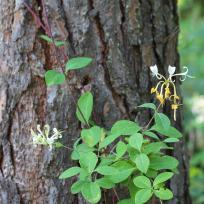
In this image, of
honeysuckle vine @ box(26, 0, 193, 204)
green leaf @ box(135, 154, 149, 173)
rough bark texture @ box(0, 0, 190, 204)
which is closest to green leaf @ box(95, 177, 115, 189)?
honeysuckle vine @ box(26, 0, 193, 204)

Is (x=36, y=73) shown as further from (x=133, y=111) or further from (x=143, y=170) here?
(x=143, y=170)

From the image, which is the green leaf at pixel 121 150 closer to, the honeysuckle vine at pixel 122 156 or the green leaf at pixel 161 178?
the honeysuckle vine at pixel 122 156

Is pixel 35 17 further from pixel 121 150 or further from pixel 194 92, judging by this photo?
pixel 194 92

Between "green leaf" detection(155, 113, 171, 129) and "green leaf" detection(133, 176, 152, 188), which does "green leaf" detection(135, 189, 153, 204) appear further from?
"green leaf" detection(155, 113, 171, 129)

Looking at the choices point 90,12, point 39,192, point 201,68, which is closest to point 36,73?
point 90,12

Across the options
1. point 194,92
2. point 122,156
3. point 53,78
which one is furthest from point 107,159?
point 194,92
